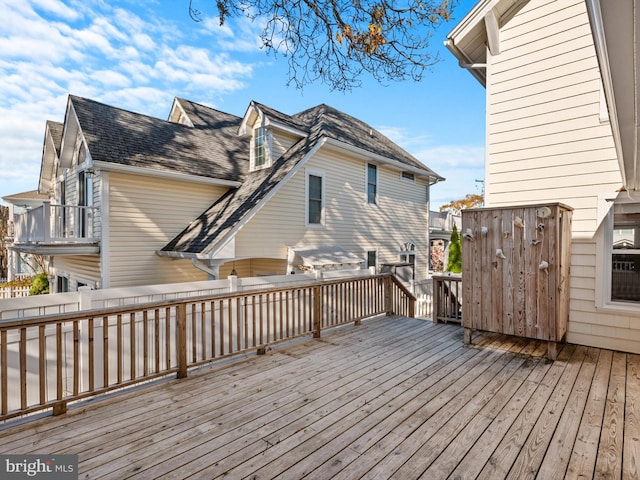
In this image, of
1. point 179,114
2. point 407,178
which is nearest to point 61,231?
point 179,114

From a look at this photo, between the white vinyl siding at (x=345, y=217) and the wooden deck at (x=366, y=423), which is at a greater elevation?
the white vinyl siding at (x=345, y=217)

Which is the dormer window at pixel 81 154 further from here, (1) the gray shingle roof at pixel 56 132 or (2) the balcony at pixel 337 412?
(2) the balcony at pixel 337 412

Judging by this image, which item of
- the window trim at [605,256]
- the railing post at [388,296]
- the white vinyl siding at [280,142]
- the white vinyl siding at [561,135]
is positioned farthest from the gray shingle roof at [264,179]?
the window trim at [605,256]

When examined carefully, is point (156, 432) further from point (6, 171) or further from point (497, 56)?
point (6, 171)

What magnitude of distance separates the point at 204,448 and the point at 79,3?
8041mm

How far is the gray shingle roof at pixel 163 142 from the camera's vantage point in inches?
323

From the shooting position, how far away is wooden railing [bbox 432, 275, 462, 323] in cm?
604

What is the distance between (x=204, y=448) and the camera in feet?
7.73

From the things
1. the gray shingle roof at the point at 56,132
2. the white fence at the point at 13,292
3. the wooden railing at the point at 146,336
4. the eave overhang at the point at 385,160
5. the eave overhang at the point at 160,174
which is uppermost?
the gray shingle roof at the point at 56,132

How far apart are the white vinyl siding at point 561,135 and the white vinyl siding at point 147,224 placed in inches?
301

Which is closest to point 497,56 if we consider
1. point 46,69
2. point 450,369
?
point 450,369

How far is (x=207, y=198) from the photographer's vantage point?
9.72m

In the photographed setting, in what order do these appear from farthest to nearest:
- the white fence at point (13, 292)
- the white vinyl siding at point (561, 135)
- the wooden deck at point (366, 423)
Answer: the white fence at point (13, 292) → the white vinyl siding at point (561, 135) → the wooden deck at point (366, 423)

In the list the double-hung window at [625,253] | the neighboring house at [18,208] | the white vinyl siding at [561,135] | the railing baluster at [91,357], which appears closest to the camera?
the railing baluster at [91,357]
